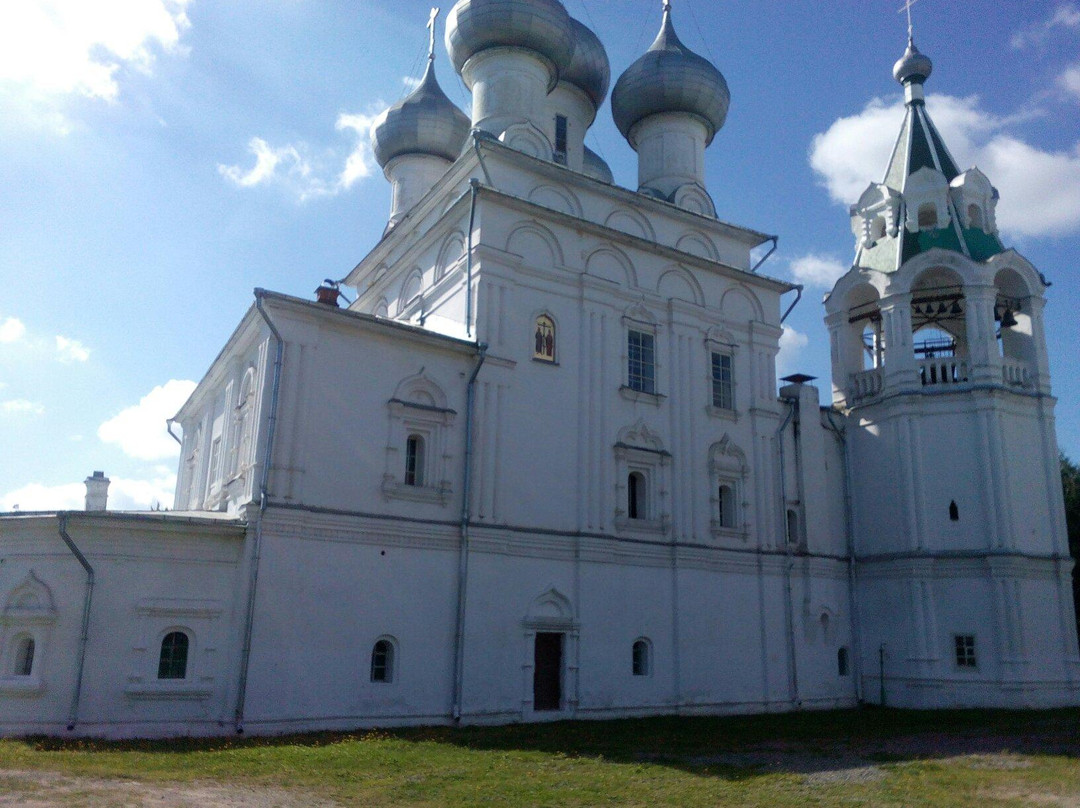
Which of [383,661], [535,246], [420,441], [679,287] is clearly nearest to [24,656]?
[383,661]

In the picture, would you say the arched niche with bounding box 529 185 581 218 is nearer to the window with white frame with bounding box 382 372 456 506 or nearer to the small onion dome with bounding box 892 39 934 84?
the window with white frame with bounding box 382 372 456 506

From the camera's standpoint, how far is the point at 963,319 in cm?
2119

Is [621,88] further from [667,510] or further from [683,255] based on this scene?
[667,510]

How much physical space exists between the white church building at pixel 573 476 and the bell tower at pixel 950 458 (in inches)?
2.7

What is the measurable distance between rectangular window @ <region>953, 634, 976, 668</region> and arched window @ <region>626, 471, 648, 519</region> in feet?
22.3

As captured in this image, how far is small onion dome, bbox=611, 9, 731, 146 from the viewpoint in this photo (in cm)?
2000

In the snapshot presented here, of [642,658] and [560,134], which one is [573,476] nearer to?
[642,658]

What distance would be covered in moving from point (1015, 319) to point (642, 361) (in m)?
8.92

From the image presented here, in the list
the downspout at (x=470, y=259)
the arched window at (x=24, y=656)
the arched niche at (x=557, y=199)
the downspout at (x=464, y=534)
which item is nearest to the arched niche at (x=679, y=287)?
the arched niche at (x=557, y=199)

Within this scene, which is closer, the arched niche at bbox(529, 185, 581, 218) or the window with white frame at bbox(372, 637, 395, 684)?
the window with white frame at bbox(372, 637, 395, 684)

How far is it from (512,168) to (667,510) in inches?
263

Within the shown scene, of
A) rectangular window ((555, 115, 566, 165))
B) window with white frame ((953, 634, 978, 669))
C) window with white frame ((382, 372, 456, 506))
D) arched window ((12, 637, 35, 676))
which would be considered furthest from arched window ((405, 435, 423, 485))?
window with white frame ((953, 634, 978, 669))

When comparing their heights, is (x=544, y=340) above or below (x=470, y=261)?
below

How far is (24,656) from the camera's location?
37.7 feet
